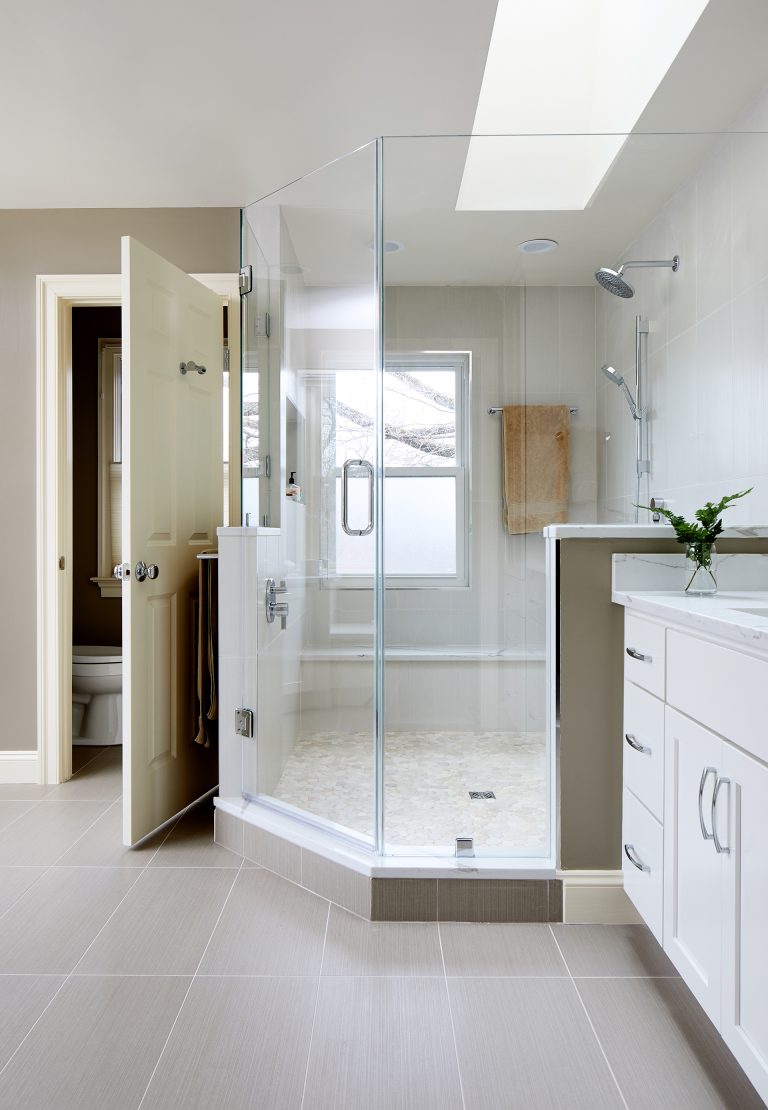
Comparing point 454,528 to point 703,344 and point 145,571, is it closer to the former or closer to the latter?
point 703,344

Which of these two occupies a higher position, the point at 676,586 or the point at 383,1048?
the point at 676,586

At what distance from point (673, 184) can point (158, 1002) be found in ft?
8.19

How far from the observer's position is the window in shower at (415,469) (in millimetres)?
2082

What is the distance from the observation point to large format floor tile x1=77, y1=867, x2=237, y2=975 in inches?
69.4

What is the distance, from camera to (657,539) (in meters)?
1.95

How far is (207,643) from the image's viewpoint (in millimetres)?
2754

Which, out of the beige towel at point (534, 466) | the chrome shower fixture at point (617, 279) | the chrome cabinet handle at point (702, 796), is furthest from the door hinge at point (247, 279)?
the chrome cabinet handle at point (702, 796)

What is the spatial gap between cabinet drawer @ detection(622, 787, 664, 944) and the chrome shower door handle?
0.98 m

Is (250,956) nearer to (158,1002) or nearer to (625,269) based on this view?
(158,1002)

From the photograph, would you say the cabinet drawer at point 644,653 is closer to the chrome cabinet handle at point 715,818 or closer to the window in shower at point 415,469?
the chrome cabinet handle at point 715,818

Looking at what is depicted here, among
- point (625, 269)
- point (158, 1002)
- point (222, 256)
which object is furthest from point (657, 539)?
point (222, 256)

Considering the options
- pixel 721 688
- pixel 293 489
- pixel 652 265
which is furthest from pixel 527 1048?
pixel 652 265

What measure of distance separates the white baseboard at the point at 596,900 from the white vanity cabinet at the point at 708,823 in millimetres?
146

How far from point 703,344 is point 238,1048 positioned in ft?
7.08
